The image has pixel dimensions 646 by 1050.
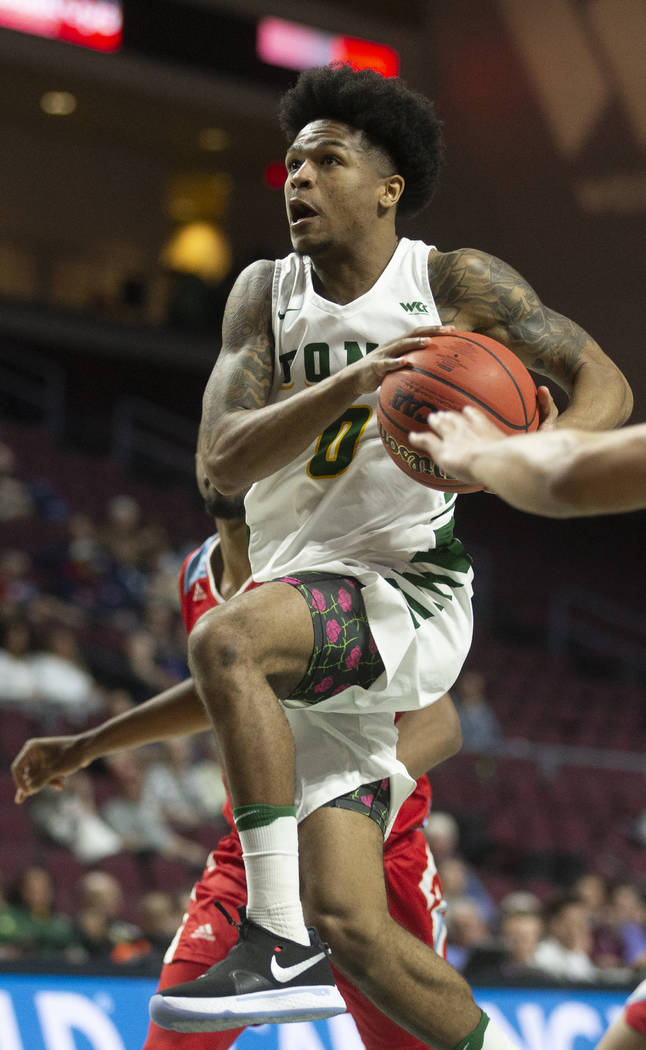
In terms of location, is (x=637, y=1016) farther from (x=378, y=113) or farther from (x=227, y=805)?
(x=378, y=113)

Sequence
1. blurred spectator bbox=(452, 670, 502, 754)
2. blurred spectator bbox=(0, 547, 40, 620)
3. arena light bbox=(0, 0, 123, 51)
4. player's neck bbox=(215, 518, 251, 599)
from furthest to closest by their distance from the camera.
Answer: arena light bbox=(0, 0, 123, 51)
blurred spectator bbox=(452, 670, 502, 754)
blurred spectator bbox=(0, 547, 40, 620)
player's neck bbox=(215, 518, 251, 599)

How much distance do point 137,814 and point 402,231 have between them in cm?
836

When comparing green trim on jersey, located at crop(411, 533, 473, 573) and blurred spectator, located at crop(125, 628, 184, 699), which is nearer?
green trim on jersey, located at crop(411, 533, 473, 573)

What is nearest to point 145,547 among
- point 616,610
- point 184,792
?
point 184,792

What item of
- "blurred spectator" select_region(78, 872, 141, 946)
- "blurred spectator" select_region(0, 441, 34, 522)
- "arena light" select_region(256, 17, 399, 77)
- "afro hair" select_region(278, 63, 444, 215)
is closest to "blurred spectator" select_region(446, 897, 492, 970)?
"blurred spectator" select_region(78, 872, 141, 946)

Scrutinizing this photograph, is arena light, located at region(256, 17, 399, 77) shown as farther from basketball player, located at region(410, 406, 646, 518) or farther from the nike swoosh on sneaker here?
the nike swoosh on sneaker

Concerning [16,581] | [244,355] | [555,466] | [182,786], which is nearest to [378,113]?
[244,355]

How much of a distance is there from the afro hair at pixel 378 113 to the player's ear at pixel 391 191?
4 centimetres

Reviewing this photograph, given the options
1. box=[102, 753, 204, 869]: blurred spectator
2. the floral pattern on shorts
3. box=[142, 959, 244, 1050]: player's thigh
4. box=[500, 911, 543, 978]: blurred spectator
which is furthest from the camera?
box=[102, 753, 204, 869]: blurred spectator

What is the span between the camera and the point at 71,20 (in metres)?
14.8

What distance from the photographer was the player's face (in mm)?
3104

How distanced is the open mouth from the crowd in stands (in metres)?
2.65

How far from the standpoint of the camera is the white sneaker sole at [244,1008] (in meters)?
2.55

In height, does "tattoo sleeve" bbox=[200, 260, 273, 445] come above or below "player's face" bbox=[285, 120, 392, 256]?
below
